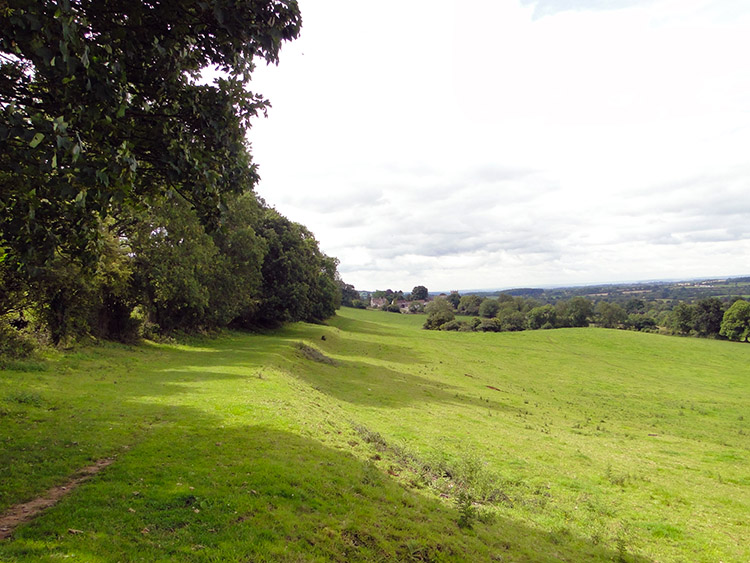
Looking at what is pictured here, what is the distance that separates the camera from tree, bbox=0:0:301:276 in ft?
21.6

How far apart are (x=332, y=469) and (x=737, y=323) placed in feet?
393

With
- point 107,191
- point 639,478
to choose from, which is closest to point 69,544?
point 107,191

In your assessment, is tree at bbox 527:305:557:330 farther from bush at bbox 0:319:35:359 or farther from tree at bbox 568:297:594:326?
bush at bbox 0:319:35:359

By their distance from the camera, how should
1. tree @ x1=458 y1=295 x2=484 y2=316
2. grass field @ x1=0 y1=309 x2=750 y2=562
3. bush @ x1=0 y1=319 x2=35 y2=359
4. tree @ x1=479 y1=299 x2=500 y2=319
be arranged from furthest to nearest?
1. tree @ x1=458 y1=295 x2=484 y2=316
2. tree @ x1=479 y1=299 x2=500 y2=319
3. bush @ x1=0 y1=319 x2=35 y2=359
4. grass field @ x1=0 y1=309 x2=750 y2=562

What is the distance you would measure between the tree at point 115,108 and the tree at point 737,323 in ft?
401

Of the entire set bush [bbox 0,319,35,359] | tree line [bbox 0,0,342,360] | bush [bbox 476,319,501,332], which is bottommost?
bush [bbox 476,319,501,332]

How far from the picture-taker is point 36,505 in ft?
26.1

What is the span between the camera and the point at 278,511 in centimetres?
880

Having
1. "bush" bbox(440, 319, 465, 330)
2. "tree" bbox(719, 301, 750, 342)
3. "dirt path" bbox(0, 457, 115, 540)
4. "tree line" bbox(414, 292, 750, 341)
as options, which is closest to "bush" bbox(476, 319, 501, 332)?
"tree line" bbox(414, 292, 750, 341)

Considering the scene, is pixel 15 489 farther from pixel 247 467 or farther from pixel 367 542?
pixel 367 542

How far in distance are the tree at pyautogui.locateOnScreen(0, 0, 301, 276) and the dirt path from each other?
471cm

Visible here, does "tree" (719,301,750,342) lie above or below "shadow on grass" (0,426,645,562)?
below

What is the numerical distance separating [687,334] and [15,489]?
449 feet

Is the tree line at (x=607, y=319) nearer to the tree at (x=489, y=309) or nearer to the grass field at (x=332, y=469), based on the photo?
the tree at (x=489, y=309)
